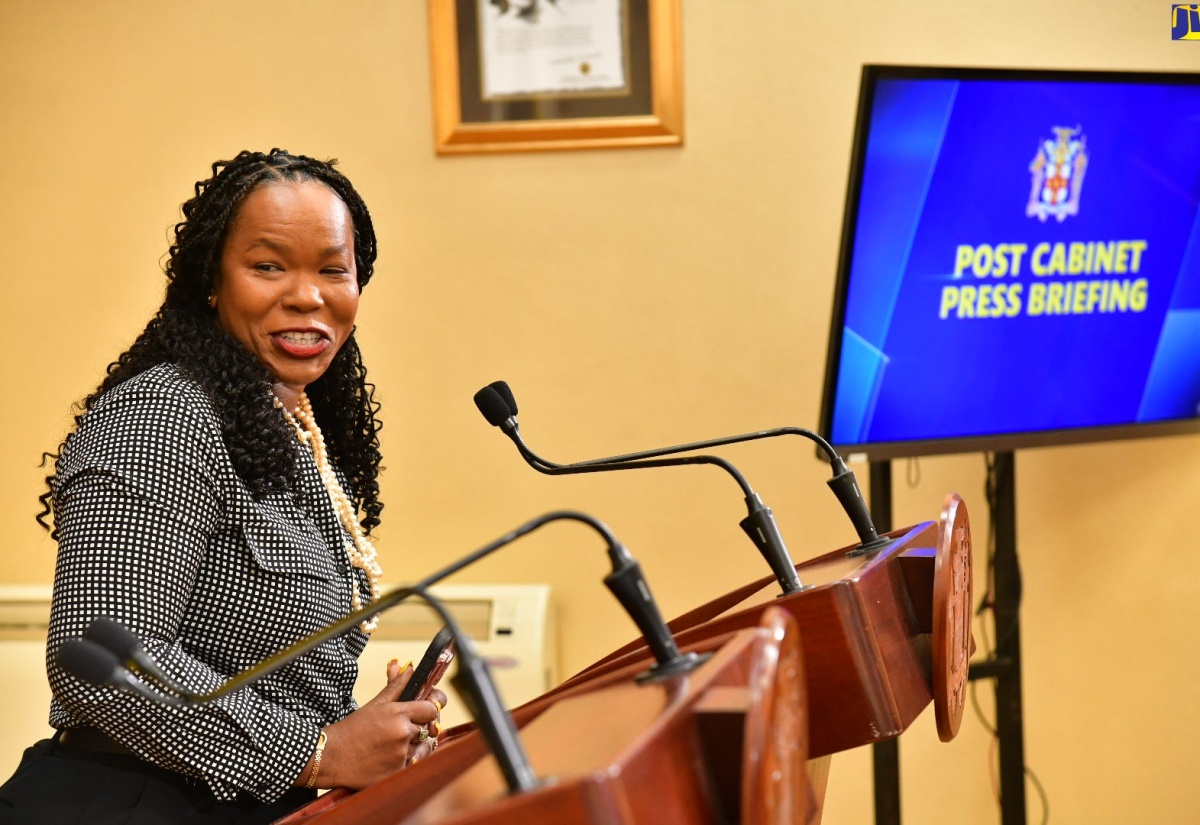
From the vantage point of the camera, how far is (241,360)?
1569 mm

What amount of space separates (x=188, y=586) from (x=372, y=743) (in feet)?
0.84

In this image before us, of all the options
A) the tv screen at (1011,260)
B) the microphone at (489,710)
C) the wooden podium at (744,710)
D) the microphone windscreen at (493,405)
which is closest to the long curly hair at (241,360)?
the microphone windscreen at (493,405)

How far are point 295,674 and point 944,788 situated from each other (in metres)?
2.19

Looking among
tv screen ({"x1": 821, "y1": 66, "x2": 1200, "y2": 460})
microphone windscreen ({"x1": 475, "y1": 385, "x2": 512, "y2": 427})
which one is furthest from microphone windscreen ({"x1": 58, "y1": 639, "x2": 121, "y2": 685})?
tv screen ({"x1": 821, "y1": 66, "x2": 1200, "y2": 460})

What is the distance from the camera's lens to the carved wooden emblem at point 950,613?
110cm

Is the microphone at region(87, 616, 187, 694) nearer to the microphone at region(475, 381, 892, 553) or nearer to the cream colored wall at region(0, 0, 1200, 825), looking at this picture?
the microphone at region(475, 381, 892, 553)

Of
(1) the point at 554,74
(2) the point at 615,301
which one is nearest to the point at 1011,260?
(2) the point at 615,301

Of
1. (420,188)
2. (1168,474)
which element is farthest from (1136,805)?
(420,188)

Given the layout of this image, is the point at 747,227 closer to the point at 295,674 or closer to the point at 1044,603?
the point at 1044,603

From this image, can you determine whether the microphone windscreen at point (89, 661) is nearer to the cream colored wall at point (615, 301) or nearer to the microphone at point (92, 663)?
the microphone at point (92, 663)

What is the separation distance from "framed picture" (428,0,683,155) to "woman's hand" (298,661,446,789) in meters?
1.88

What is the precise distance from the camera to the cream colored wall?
302cm

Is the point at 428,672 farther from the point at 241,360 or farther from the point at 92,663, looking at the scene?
the point at 92,663

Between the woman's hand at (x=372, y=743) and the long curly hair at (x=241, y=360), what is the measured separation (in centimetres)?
29
